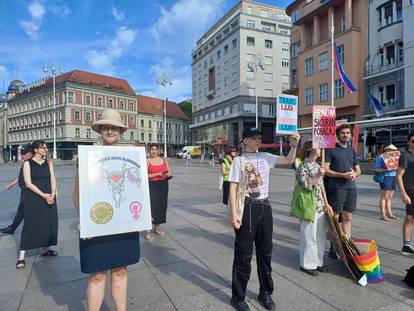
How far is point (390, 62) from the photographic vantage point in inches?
1138

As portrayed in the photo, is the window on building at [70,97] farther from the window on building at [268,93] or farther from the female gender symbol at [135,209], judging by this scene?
the female gender symbol at [135,209]

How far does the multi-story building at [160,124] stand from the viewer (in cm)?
7670

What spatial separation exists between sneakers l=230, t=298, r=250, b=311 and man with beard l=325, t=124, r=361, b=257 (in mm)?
2062

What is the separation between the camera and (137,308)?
324 centimetres

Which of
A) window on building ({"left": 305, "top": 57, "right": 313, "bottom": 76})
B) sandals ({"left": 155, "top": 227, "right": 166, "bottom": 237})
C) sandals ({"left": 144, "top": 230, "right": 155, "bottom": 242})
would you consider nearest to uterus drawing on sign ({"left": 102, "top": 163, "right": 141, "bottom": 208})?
sandals ({"left": 144, "top": 230, "right": 155, "bottom": 242})

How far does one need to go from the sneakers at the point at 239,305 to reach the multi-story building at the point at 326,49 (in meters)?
32.5

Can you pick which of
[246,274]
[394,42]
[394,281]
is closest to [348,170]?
[394,281]

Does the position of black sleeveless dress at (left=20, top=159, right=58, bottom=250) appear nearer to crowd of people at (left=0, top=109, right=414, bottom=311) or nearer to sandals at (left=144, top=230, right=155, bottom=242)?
crowd of people at (left=0, top=109, right=414, bottom=311)

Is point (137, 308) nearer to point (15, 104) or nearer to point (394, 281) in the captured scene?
point (394, 281)

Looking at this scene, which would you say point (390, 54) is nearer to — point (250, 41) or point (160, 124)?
point (250, 41)

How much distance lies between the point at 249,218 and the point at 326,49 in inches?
1440

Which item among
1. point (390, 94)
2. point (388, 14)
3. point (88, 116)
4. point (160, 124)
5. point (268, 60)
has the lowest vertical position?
point (390, 94)

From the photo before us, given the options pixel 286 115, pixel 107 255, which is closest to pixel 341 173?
pixel 286 115

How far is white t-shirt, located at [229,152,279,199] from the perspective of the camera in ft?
10.5
